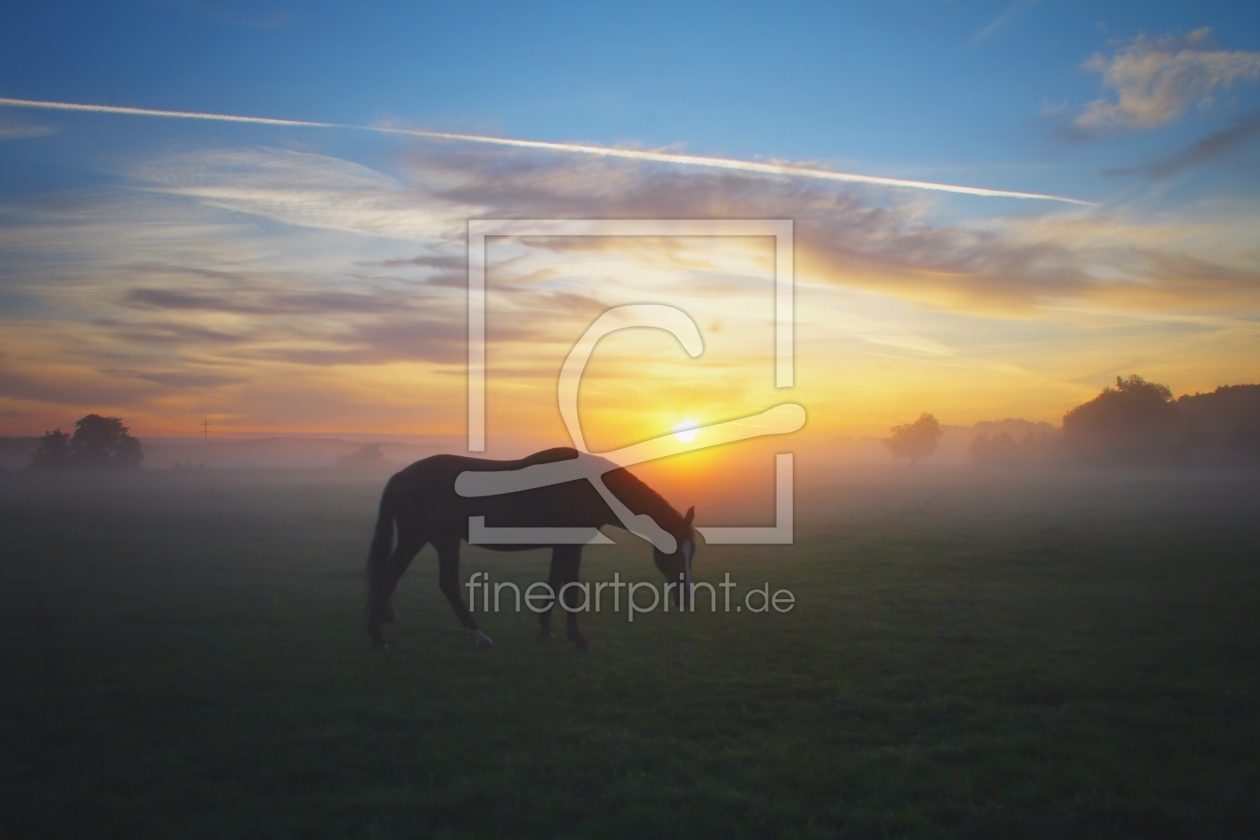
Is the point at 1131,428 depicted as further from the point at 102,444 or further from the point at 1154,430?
the point at 102,444

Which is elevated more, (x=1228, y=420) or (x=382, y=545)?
(x=1228, y=420)

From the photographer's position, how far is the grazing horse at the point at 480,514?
10078mm

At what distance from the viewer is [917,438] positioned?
101m

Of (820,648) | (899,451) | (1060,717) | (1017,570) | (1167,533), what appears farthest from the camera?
(899,451)

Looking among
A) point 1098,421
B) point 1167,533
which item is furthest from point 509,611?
point 1098,421

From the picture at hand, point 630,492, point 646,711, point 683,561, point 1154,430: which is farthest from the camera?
point 1154,430

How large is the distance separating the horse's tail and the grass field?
93cm

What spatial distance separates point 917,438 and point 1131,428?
85.4ft

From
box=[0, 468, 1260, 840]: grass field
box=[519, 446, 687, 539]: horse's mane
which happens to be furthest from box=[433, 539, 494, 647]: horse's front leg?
box=[519, 446, 687, 539]: horse's mane

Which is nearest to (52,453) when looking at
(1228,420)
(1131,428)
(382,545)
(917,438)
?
(382,545)

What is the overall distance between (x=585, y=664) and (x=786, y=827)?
4.40 metres

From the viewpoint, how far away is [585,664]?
902cm

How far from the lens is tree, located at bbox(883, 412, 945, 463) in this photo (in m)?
100

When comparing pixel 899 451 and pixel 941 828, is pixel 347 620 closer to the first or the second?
pixel 941 828
